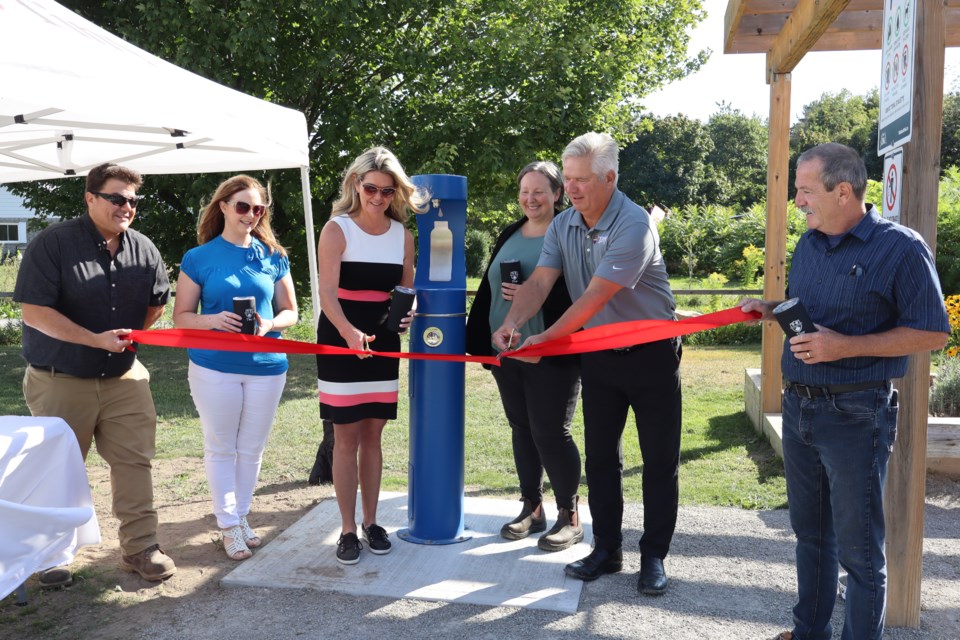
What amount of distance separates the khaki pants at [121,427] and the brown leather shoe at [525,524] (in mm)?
1916

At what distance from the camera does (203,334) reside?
4.15 meters

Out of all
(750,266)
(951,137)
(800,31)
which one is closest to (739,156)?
(951,137)

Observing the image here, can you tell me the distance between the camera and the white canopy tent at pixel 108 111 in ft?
11.5

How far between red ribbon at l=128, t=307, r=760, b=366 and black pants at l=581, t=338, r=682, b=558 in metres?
0.13

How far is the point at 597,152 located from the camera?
12.4 ft

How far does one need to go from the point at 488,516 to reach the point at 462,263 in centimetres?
166

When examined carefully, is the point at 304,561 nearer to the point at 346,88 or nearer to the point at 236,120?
the point at 236,120

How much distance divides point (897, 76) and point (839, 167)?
3.29 ft

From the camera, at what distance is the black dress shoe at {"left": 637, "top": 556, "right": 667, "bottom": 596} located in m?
3.99

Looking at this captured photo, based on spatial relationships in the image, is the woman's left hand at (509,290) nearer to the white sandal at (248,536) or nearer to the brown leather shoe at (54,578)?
the white sandal at (248,536)

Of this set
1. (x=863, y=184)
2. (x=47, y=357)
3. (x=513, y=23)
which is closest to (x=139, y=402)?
(x=47, y=357)

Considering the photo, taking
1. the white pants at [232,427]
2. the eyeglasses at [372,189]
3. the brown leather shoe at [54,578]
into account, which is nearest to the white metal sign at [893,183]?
the eyeglasses at [372,189]

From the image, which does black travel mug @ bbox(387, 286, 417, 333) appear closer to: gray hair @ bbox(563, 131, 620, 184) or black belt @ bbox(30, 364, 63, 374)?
gray hair @ bbox(563, 131, 620, 184)

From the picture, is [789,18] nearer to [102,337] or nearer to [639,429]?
[639,429]
